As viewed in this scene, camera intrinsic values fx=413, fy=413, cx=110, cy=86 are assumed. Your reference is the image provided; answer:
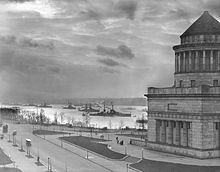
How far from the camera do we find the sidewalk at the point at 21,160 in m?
54.9

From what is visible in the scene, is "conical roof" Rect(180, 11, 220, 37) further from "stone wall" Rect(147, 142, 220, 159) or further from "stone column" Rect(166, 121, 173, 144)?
"stone wall" Rect(147, 142, 220, 159)

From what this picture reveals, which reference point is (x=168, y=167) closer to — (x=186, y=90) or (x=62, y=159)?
(x=186, y=90)

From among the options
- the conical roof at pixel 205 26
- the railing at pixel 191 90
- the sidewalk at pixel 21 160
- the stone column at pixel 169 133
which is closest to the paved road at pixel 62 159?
the sidewalk at pixel 21 160

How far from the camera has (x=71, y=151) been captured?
7250cm

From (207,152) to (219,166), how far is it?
6.34 meters

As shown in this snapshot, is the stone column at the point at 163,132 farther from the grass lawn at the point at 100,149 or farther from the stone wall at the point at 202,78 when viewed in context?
the grass lawn at the point at 100,149

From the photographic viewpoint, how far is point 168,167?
180ft

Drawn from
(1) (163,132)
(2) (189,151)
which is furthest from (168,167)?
(1) (163,132)

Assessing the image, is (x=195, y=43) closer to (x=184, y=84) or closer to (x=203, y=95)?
(x=184, y=84)

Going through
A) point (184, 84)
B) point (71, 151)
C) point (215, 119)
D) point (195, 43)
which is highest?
point (195, 43)

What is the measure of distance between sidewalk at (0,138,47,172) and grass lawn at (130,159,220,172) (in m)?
13.1

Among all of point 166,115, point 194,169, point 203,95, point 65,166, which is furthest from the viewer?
point 166,115

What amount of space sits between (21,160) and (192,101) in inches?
1080

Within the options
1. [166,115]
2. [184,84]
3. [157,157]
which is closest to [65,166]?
[157,157]
